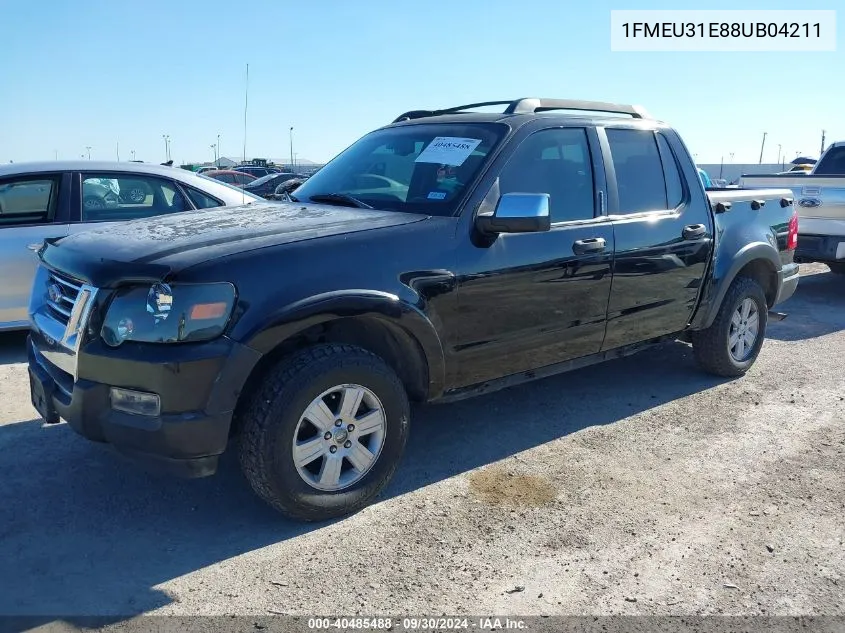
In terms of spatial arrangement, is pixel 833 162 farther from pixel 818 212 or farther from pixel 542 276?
pixel 542 276

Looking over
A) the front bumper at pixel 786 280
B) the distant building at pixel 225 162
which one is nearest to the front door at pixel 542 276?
the front bumper at pixel 786 280

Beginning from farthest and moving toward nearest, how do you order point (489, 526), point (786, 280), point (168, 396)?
1. point (786, 280)
2. point (489, 526)
3. point (168, 396)

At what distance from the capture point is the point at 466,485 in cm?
389

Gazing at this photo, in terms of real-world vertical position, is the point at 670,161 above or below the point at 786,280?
above

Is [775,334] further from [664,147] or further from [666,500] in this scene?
[666,500]

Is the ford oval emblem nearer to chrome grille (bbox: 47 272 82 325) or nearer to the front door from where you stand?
chrome grille (bbox: 47 272 82 325)

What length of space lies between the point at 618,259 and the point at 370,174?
1.55 m

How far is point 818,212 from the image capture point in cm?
888

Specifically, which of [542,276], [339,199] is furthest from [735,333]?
[339,199]

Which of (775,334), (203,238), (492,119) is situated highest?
(492,119)

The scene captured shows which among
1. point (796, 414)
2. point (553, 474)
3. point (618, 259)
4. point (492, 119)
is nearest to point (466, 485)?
point (553, 474)

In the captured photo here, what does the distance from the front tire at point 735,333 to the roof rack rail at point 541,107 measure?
4.94 ft

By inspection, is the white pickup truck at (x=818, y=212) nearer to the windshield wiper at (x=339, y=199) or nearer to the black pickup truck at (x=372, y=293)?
the black pickup truck at (x=372, y=293)

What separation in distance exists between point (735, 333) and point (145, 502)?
4277mm
